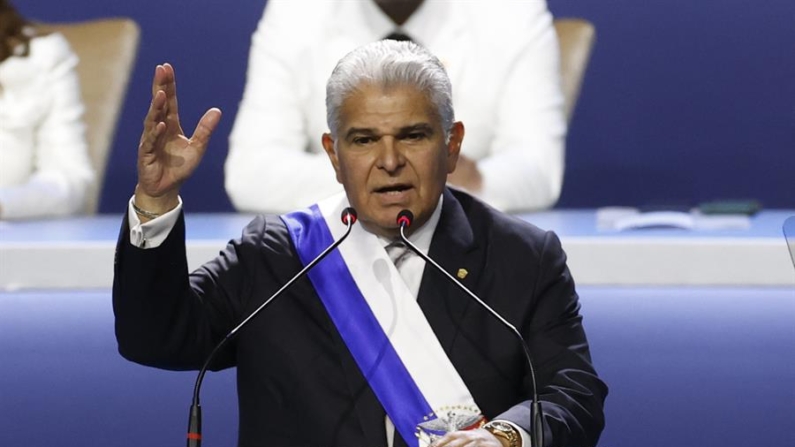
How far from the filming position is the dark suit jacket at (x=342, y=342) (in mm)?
1830

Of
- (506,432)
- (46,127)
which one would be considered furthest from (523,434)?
(46,127)

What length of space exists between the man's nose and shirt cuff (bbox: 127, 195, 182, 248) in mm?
258

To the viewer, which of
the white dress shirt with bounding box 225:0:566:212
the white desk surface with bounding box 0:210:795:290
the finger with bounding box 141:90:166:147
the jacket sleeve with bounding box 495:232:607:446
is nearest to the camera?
the finger with bounding box 141:90:166:147

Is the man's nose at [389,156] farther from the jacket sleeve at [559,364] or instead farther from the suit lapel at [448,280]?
the jacket sleeve at [559,364]

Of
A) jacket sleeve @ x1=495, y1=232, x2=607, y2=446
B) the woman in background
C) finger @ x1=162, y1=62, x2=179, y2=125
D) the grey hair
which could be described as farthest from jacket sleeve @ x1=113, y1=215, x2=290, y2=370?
the woman in background

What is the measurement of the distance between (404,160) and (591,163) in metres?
2.33

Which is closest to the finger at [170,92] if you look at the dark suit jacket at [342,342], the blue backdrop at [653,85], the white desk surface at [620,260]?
the dark suit jacket at [342,342]

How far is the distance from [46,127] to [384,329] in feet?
6.31

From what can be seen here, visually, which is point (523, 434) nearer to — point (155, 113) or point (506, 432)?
point (506, 432)

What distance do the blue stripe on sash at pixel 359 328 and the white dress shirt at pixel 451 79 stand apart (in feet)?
3.72

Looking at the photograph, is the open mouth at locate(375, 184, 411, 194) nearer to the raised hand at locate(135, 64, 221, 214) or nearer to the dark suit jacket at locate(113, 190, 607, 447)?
the dark suit jacket at locate(113, 190, 607, 447)

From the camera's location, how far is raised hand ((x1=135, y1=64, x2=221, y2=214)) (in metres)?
1.67

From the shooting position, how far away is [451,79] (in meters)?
3.29

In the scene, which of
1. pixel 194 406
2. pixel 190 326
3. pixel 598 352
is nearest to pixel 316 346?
pixel 190 326
